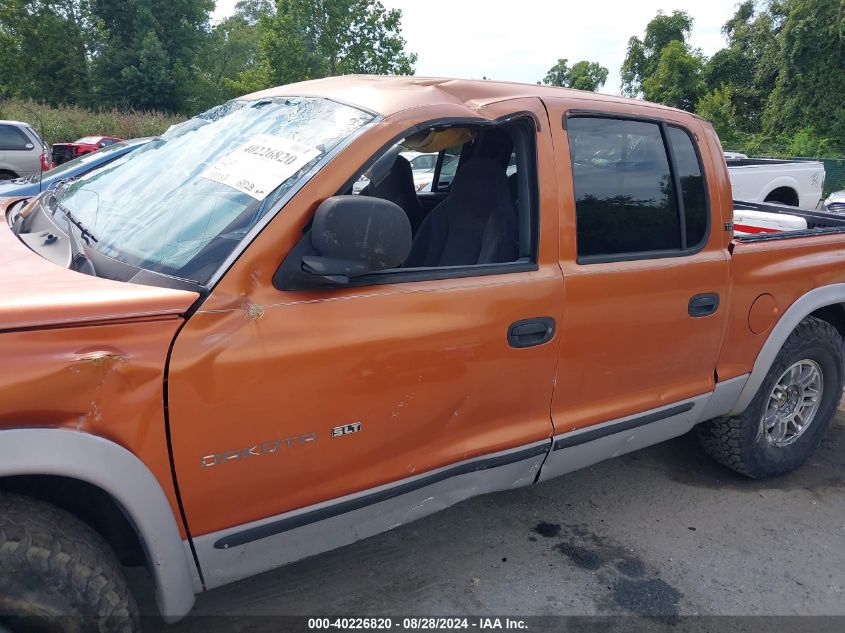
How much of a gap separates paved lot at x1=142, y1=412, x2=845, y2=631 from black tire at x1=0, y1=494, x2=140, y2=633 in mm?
792

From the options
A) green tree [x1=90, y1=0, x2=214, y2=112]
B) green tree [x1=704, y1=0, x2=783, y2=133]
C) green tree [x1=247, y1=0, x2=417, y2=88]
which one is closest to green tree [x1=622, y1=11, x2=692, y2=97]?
green tree [x1=704, y1=0, x2=783, y2=133]

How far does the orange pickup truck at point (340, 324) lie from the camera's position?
1699mm

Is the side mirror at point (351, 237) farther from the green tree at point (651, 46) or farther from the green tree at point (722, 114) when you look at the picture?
the green tree at point (651, 46)

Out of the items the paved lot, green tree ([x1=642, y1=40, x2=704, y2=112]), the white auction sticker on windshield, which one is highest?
green tree ([x1=642, y1=40, x2=704, y2=112])

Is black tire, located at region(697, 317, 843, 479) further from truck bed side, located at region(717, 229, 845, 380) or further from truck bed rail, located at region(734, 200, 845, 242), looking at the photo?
truck bed rail, located at region(734, 200, 845, 242)

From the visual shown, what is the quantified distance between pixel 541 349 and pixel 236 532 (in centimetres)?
124

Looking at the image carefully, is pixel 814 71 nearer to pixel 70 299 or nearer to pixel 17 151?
pixel 17 151

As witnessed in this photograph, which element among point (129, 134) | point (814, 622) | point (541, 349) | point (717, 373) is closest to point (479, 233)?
point (541, 349)

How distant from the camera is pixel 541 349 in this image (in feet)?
8.11

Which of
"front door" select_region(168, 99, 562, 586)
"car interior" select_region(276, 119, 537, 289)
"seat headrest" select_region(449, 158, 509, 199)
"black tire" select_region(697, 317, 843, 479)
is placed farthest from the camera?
"black tire" select_region(697, 317, 843, 479)

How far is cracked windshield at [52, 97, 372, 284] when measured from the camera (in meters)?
2.00

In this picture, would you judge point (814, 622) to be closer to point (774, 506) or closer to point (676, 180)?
point (774, 506)

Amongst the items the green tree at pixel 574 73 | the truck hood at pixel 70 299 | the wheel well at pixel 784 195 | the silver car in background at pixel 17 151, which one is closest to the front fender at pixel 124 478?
the truck hood at pixel 70 299

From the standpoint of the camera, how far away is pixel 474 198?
2.99 m
